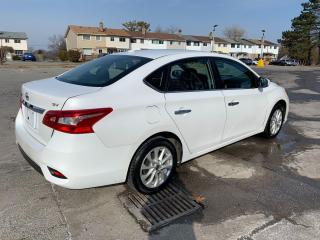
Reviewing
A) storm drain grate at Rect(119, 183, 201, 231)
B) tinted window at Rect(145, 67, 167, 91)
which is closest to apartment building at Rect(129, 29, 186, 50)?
tinted window at Rect(145, 67, 167, 91)

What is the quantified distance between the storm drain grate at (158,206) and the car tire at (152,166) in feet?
0.36

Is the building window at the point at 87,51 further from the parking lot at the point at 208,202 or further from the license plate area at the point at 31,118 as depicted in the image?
the license plate area at the point at 31,118

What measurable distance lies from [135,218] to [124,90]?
1308 millimetres

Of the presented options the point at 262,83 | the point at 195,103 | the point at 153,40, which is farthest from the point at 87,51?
the point at 195,103

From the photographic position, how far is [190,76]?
3.81 m

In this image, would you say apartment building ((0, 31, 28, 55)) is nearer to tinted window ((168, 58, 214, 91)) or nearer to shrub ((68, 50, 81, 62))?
shrub ((68, 50, 81, 62))

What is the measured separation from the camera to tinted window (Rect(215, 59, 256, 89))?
421 cm

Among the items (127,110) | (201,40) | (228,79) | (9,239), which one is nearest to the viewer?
(9,239)

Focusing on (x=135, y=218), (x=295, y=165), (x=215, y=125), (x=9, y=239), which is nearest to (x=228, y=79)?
(x=215, y=125)

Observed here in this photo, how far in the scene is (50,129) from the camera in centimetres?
286

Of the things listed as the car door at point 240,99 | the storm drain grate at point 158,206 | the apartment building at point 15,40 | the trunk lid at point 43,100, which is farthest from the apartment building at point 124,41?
the storm drain grate at point 158,206

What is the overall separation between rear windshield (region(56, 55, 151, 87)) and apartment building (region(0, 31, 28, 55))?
254ft

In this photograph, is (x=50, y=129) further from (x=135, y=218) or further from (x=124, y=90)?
(x=135, y=218)

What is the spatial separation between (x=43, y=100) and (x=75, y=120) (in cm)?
49
